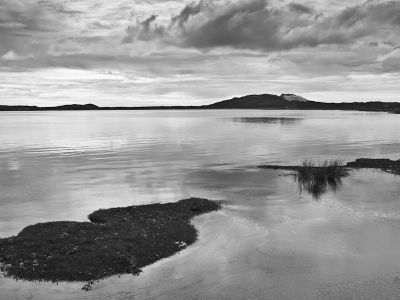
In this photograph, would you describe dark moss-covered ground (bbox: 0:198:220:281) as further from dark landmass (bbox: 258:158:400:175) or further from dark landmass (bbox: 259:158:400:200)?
dark landmass (bbox: 258:158:400:175)

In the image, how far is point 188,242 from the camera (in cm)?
2698

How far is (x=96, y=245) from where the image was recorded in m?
24.6

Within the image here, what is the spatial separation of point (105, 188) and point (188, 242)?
770 inches

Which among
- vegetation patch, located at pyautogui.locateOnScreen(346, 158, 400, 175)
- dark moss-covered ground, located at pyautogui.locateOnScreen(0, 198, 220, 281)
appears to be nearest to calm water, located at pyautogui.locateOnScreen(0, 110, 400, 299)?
dark moss-covered ground, located at pyautogui.locateOnScreen(0, 198, 220, 281)

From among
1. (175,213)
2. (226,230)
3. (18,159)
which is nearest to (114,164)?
(18,159)

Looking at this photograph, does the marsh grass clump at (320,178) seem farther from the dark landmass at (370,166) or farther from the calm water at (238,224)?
the dark landmass at (370,166)

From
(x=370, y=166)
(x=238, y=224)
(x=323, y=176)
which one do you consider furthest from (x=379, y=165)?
(x=238, y=224)

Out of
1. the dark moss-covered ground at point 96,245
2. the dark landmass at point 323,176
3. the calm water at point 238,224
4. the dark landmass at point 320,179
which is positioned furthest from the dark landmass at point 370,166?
the dark moss-covered ground at point 96,245

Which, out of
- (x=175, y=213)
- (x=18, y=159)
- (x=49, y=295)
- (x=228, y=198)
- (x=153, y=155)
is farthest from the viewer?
(x=153, y=155)

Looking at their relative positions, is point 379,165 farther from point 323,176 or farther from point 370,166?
point 323,176

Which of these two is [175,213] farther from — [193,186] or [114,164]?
[114,164]

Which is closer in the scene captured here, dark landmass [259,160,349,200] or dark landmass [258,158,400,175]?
dark landmass [259,160,349,200]

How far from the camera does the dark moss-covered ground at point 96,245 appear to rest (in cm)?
2181

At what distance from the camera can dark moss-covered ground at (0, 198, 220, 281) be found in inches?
859
